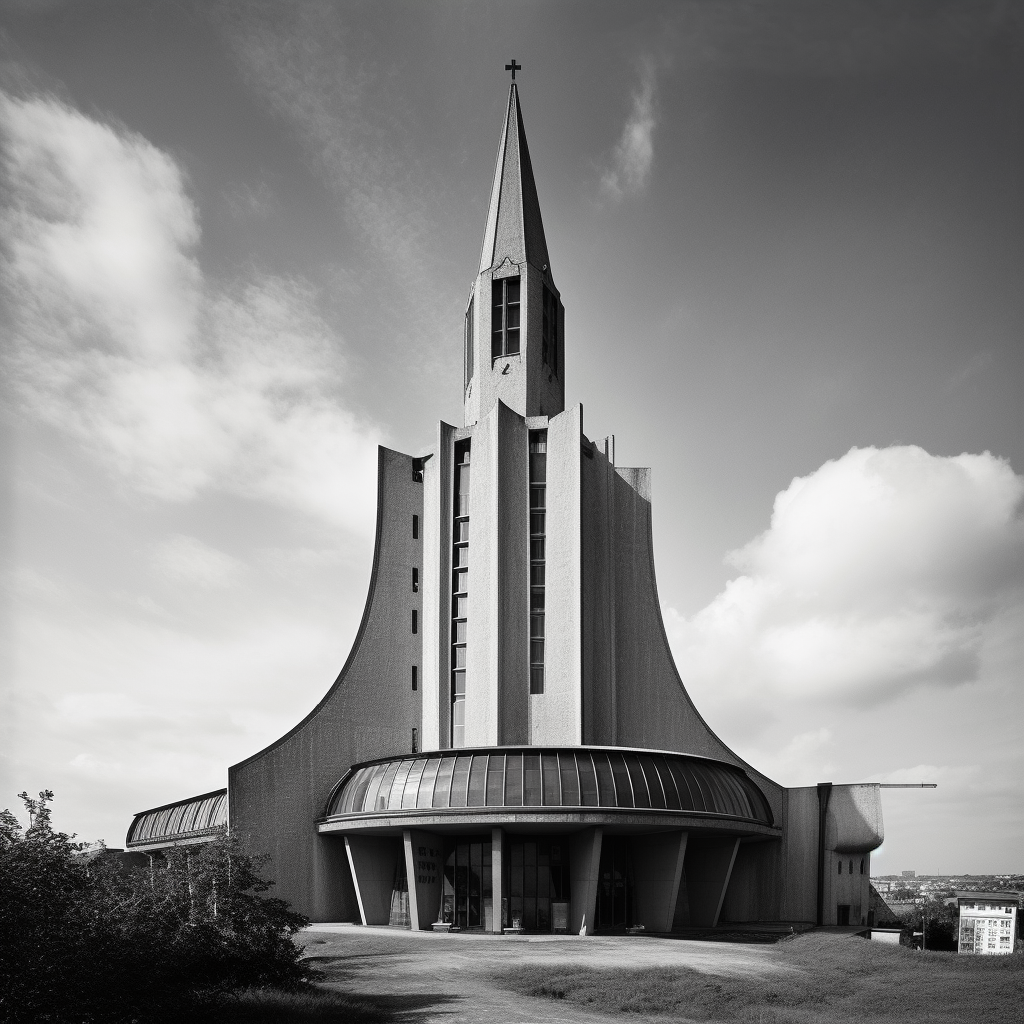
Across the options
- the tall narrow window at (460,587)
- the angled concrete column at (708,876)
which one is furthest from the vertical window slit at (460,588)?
the angled concrete column at (708,876)

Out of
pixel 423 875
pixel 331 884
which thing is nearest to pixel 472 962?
pixel 423 875

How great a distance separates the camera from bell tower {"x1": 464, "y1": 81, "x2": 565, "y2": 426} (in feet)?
184

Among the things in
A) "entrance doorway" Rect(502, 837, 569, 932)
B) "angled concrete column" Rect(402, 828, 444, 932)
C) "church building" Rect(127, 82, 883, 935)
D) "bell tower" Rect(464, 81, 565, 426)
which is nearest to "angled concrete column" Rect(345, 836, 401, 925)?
"church building" Rect(127, 82, 883, 935)

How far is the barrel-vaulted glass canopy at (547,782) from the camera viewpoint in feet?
133

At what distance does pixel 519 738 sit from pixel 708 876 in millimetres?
10569

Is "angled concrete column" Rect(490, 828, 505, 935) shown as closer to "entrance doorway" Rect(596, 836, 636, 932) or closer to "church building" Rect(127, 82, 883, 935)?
"church building" Rect(127, 82, 883, 935)

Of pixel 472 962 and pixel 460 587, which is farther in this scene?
pixel 460 587

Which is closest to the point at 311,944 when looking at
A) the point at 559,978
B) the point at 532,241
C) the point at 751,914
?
the point at 559,978

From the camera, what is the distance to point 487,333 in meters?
56.9

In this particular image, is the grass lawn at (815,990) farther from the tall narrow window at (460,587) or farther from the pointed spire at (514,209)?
the pointed spire at (514,209)

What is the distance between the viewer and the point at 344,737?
4994 cm

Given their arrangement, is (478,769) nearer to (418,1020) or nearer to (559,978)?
(559,978)

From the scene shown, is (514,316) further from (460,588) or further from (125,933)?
(125,933)

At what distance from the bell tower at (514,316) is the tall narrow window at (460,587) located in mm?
3533
